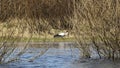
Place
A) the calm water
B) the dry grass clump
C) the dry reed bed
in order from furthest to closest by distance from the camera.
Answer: the dry grass clump → the calm water → the dry reed bed

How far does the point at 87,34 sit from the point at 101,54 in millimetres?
1078

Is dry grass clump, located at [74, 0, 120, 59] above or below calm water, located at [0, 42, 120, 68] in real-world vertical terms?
above

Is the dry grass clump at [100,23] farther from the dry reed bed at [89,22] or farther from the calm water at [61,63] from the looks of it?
the calm water at [61,63]

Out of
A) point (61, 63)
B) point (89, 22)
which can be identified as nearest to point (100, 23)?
point (89, 22)

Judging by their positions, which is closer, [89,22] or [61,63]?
[89,22]

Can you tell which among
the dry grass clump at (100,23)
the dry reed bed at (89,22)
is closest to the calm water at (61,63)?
the dry reed bed at (89,22)

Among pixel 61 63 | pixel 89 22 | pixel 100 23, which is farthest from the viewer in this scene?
pixel 61 63

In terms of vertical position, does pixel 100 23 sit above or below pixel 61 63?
above

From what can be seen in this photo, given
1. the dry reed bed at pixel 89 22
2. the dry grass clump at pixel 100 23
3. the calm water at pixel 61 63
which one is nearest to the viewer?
the dry reed bed at pixel 89 22

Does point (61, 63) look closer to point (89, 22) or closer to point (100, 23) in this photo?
point (89, 22)

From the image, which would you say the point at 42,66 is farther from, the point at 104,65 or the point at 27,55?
the point at 27,55

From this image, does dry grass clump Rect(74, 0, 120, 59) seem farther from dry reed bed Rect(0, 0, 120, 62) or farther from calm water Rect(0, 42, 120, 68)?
calm water Rect(0, 42, 120, 68)

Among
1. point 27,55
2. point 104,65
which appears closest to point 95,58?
point 104,65

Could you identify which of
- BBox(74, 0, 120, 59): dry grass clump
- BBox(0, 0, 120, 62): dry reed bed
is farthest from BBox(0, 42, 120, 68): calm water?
BBox(74, 0, 120, 59): dry grass clump
